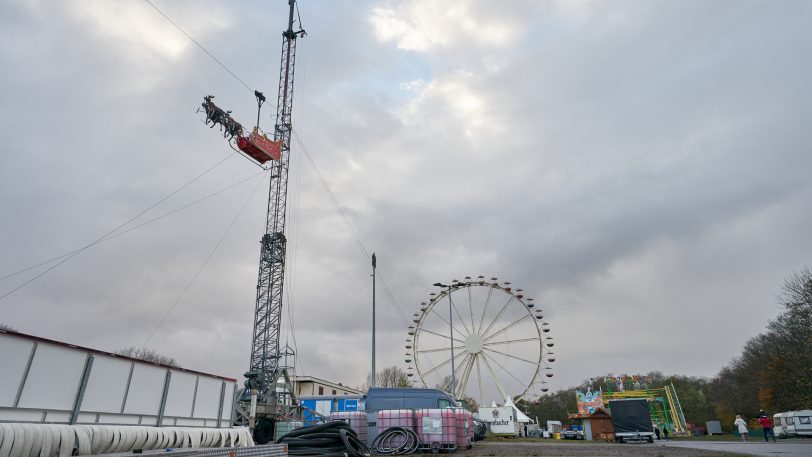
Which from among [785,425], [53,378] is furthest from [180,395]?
[785,425]

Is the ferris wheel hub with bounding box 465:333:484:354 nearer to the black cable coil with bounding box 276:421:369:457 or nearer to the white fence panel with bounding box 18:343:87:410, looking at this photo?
the black cable coil with bounding box 276:421:369:457

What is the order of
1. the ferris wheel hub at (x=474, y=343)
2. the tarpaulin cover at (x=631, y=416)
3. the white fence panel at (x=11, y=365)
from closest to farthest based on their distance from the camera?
1. the white fence panel at (x=11, y=365)
2. the tarpaulin cover at (x=631, y=416)
3. the ferris wheel hub at (x=474, y=343)

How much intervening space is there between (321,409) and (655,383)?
8287cm

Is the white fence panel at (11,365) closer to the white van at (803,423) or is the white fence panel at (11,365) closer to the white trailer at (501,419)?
the white trailer at (501,419)

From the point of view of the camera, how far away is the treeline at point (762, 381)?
39062 millimetres

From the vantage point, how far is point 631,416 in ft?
94.4

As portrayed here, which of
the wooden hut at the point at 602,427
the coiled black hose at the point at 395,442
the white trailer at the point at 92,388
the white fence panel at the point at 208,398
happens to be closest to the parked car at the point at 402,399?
the coiled black hose at the point at 395,442

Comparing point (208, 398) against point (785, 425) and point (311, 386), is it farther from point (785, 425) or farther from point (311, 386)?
point (311, 386)

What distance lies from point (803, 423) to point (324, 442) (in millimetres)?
36581

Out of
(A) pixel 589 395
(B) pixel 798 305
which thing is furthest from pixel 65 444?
(A) pixel 589 395

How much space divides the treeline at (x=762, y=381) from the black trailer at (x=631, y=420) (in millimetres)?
13681

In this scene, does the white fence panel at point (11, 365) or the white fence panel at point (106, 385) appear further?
the white fence panel at point (106, 385)

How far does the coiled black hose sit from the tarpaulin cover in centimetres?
1853

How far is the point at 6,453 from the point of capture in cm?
551
